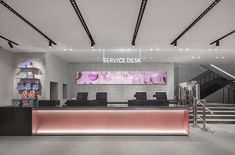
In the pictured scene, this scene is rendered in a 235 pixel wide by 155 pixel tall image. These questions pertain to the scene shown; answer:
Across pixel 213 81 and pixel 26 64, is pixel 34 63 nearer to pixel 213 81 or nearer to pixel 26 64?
pixel 26 64

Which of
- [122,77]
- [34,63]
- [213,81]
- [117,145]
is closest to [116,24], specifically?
[117,145]

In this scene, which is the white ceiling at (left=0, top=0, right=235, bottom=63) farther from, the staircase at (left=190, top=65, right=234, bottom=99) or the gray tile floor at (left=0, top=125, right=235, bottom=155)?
the staircase at (left=190, top=65, right=234, bottom=99)

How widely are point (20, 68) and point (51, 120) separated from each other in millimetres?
5174

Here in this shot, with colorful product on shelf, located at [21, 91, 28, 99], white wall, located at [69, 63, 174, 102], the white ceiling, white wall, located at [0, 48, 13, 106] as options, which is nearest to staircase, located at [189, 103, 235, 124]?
the white ceiling

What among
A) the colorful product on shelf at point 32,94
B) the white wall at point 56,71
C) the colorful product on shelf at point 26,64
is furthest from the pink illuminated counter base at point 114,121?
the colorful product on shelf at point 26,64

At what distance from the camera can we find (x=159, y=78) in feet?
46.7

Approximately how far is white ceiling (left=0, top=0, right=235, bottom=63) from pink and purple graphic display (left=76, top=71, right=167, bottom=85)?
3.95 metres

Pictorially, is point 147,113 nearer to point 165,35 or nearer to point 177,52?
point 165,35

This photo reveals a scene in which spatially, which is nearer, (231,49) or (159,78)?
(231,49)

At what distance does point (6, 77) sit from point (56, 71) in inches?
96.6

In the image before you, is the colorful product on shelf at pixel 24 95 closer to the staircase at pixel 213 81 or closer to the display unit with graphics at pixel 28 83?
the display unit with graphics at pixel 28 83

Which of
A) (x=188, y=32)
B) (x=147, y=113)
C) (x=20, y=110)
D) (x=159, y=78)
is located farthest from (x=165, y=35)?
(x=159, y=78)

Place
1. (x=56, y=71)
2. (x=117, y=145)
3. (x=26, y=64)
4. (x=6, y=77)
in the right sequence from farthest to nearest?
(x=56, y=71), (x=26, y=64), (x=6, y=77), (x=117, y=145)

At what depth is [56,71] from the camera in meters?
12.1
